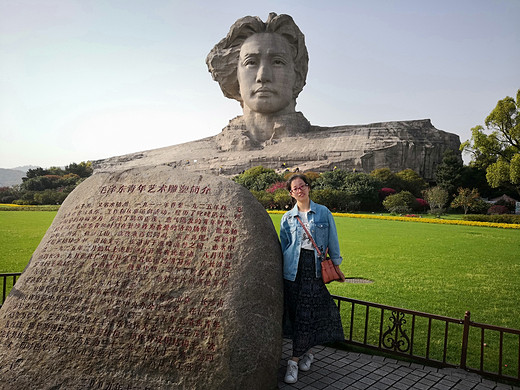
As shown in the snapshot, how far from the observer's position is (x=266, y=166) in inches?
910

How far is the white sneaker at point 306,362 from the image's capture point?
3.07 metres

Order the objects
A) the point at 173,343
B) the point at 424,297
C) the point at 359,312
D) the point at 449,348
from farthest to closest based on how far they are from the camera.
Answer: the point at 424,297 → the point at 359,312 → the point at 449,348 → the point at 173,343

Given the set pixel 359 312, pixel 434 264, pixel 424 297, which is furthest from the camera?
pixel 434 264

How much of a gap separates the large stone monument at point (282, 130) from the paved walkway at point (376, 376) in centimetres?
1819

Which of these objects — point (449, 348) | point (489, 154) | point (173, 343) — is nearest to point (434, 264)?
point (449, 348)

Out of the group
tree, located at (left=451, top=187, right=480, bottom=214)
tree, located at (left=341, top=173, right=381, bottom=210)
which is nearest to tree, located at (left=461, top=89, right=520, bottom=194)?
tree, located at (left=451, top=187, right=480, bottom=214)

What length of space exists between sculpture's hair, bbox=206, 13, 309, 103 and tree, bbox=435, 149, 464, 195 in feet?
32.8

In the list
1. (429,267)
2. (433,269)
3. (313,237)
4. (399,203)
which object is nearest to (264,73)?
(399,203)

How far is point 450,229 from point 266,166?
13504 mm

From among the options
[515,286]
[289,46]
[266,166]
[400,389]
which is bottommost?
[400,389]

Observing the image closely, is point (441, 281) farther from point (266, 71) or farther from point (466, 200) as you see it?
point (266, 71)

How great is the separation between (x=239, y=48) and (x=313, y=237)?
22958mm

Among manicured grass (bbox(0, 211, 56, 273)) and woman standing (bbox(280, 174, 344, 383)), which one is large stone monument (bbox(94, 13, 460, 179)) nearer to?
manicured grass (bbox(0, 211, 56, 273))

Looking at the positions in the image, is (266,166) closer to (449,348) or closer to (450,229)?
(450,229)
